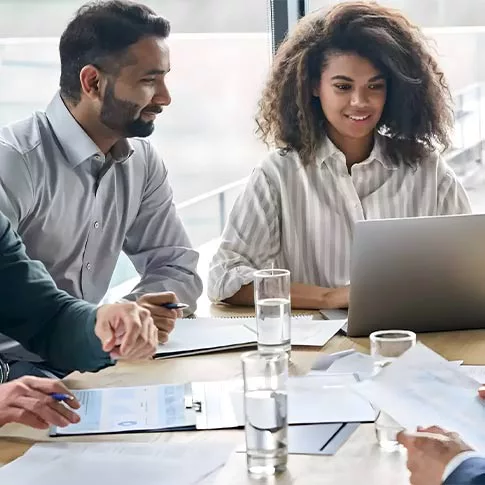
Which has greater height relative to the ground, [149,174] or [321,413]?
[149,174]

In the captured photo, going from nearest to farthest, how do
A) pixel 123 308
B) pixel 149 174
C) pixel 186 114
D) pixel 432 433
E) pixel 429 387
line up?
pixel 432 433, pixel 429 387, pixel 123 308, pixel 149 174, pixel 186 114

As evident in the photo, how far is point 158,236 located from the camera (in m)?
2.53

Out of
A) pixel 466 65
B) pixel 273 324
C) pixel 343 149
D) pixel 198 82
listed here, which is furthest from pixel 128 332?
pixel 198 82

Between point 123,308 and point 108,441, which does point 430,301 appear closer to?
point 123,308

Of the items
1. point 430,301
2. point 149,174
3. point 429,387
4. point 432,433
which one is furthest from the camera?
point 149,174

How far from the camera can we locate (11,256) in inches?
78.0

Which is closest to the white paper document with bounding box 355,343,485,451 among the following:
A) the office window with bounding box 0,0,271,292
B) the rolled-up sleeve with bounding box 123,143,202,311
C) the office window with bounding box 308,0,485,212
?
the rolled-up sleeve with bounding box 123,143,202,311

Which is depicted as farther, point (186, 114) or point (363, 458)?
point (186, 114)

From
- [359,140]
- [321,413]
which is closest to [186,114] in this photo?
[359,140]

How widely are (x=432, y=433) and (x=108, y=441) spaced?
0.48 m

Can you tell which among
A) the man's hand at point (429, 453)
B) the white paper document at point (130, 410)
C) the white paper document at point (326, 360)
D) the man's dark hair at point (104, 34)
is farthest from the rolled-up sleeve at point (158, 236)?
the man's hand at point (429, 453)

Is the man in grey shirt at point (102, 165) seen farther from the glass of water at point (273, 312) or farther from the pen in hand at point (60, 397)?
the pen in hand at point (60, 397)

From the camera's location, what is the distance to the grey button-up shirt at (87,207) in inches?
90.8

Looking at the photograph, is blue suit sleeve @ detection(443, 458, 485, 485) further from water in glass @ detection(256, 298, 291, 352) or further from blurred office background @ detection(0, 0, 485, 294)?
blurred office background @ detection(0, 0, 485, 294)
